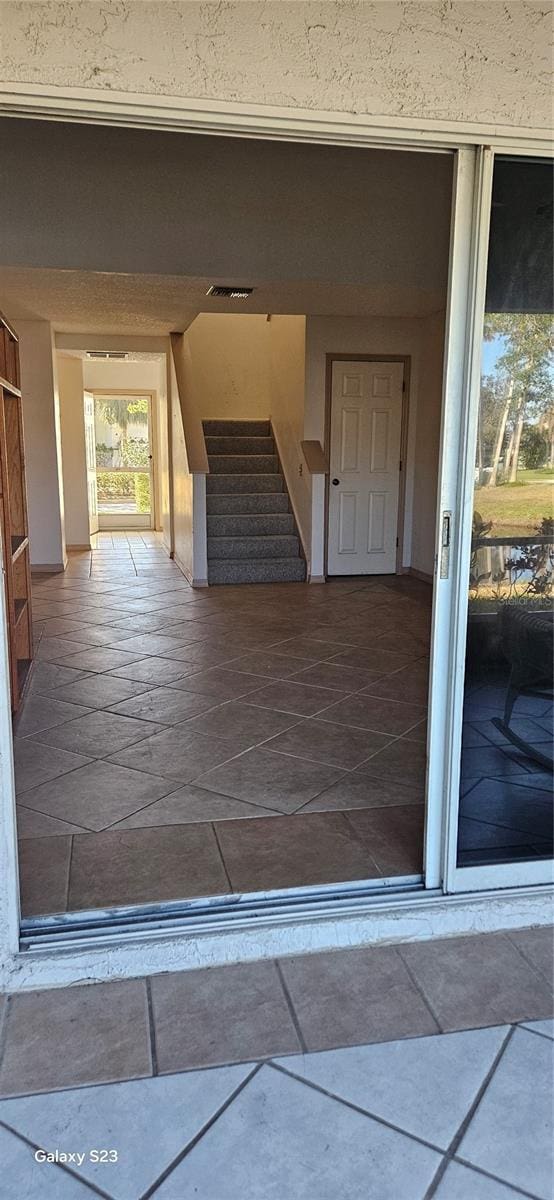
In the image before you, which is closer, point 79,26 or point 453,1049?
point 79,26

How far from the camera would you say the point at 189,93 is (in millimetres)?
1724

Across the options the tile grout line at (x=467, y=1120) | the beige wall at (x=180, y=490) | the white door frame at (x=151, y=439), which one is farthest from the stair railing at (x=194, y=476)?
the tile grout line at (x=467, y=1120)

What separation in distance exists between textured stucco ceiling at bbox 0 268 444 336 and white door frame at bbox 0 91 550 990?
3050 mm

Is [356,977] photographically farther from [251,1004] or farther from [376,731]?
[376,731]

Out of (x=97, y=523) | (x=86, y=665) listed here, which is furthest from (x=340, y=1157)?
(x=97, y=523)

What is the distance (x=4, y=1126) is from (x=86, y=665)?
126 inches

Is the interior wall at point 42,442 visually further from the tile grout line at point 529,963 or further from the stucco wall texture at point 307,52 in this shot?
the tile grout line at point 529,963

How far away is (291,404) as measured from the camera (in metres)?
7.94

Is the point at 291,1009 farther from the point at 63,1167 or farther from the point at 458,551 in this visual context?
the point at 458,551

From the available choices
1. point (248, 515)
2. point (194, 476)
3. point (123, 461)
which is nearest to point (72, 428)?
point (123, 461)

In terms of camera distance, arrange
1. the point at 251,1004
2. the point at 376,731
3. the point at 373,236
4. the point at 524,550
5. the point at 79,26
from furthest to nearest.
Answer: the point at 373,236, the point at 376,731, the point at 524,550, the point at 251,1004, the point at 79,26

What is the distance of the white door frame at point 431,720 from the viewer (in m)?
1.75

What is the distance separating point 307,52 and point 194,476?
518 cm

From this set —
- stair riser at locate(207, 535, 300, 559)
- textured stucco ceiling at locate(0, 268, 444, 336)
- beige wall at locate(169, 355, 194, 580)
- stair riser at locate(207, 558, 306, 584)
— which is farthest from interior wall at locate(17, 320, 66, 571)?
stair riser at locate(207, 558, 306, 584)
